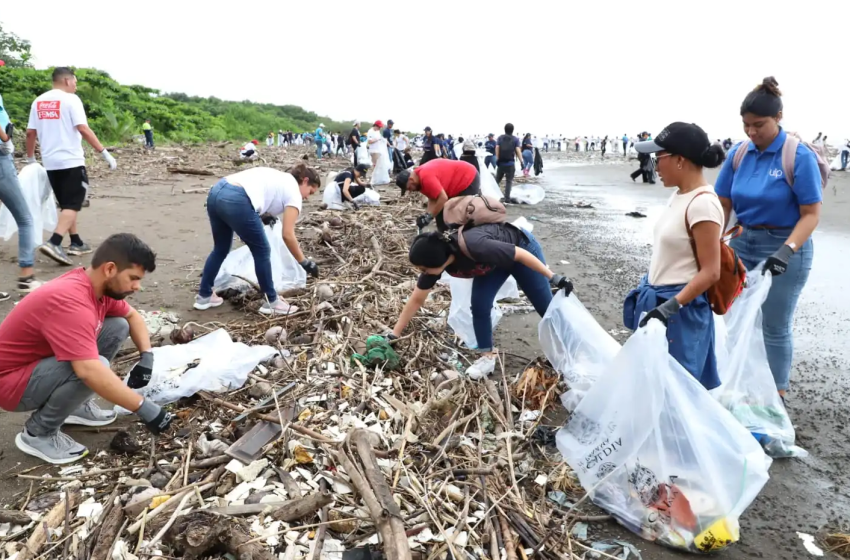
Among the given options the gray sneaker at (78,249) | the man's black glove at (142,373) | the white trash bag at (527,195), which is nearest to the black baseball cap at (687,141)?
the man's black glove at (142,373)

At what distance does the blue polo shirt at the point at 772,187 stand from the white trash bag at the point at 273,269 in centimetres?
358

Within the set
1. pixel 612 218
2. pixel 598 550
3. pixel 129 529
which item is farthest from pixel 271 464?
pixel 612 218

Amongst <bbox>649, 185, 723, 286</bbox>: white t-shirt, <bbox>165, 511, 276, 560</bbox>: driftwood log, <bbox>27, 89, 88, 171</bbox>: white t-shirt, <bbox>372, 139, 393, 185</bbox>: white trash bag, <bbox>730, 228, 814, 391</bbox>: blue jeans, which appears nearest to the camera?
<bbox>165, 511, 276, 560</bbox>: driftwood log

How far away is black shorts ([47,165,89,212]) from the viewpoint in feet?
16.1

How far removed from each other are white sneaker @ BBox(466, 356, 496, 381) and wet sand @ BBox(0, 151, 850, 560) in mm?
651

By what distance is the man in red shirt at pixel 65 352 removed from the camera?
7.12 feet

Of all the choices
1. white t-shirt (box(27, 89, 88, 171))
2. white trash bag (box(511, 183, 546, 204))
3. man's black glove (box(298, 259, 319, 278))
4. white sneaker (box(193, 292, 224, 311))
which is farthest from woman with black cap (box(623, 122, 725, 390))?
white trash bag (box(511, 183, 546, 204))

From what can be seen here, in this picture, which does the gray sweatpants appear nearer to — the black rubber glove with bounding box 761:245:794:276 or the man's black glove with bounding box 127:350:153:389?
the man's black glove with bounding box 127:350:153:389

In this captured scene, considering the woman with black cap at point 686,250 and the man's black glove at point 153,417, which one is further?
the man's black glove at point 153,417

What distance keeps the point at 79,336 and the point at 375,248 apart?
3858 millimetres

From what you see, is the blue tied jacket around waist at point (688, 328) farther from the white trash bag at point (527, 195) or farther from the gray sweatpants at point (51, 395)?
the white trash bag at point (527, 195)

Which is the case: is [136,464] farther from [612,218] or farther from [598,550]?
[612,218]

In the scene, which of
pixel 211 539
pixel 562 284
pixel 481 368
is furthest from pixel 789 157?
pixel 211 539

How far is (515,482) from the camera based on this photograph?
2.25 metres
